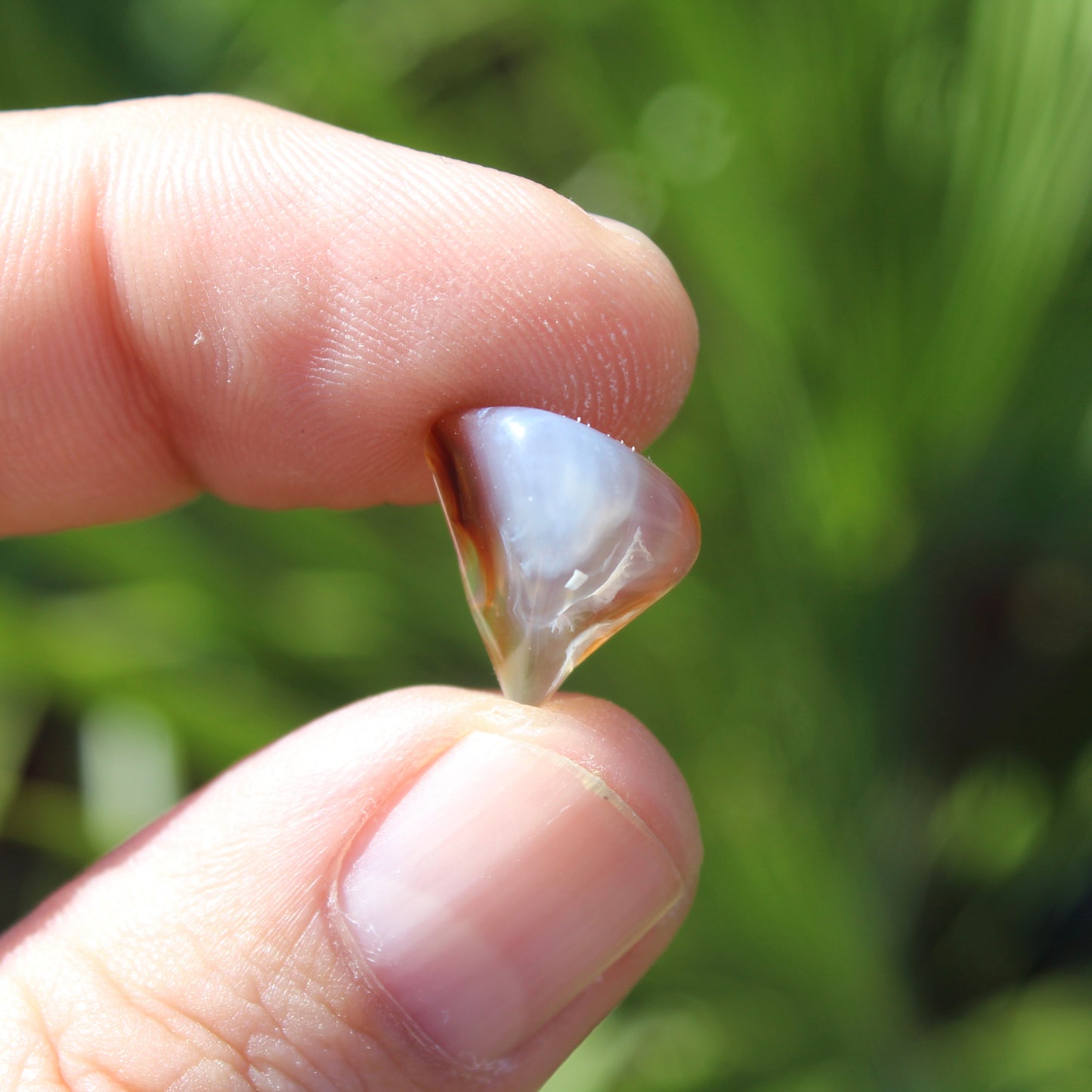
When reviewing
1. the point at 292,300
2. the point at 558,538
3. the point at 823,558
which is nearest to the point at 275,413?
the point at 292,300

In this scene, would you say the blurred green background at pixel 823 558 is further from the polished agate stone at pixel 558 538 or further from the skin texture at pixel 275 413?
the polished agate stone at pixel 558 538

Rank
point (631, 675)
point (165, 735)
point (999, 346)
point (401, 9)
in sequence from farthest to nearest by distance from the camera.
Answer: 1. point (401, 9)
2. point (165, 735)
3. point (631, 675)
4. point (999, 346)

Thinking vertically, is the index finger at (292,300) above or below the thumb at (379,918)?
above

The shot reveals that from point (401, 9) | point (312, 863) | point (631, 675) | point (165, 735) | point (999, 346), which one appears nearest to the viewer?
point (312, 863)

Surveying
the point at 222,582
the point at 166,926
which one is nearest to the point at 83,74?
the point at 222,582

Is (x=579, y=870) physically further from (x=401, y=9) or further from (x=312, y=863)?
(x=401, y=9)

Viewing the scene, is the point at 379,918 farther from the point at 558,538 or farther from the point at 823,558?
the point at 823,558

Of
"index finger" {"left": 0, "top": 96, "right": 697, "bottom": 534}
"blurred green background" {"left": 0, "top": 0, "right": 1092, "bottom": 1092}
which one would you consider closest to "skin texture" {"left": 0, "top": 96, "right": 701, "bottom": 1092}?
"index finger" {"left": 0, "top": 96, "right": 697, "bottom": 534}

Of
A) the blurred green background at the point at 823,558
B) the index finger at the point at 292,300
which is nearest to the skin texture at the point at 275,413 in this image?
the index finger at the point at 292,300
